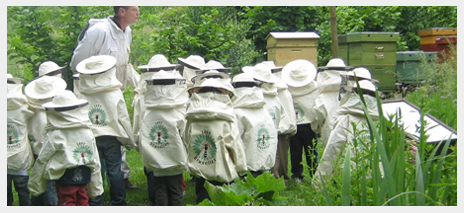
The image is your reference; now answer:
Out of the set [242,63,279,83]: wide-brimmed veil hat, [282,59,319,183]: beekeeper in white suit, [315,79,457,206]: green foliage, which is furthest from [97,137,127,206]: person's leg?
[315,79,457,206]: green foliage

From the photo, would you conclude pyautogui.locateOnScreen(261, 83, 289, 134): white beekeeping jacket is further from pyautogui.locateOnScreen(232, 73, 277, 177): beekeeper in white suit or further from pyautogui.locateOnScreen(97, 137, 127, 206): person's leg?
pyautogui.locateOnScreen(97, 137, 127, 206): person's leg

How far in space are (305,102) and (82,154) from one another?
3173 mm

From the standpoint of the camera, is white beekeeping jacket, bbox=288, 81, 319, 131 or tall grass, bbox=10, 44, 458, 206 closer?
tall grass, bbox=10, 44, 458, 206

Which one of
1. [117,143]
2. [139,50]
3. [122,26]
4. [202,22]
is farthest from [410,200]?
[139,50]

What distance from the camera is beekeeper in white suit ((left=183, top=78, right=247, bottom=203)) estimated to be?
6023 mm

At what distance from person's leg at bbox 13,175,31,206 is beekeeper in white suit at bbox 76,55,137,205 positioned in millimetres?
706

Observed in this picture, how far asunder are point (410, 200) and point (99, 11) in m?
8.20

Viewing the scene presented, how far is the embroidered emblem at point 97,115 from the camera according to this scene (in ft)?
A: 21.4

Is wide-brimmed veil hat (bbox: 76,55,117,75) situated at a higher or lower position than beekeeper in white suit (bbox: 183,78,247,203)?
higher

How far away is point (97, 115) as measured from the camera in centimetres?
652

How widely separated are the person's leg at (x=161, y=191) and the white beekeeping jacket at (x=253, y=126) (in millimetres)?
890

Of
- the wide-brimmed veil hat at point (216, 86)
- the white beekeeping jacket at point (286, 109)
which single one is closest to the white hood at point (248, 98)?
the wide-brimmed veil hat at point (216, 86)

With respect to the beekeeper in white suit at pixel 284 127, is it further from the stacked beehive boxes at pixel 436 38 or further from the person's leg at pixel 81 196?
the stacked beehive boxes at pixel 436 38

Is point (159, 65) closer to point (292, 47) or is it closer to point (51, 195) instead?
point (51, 195)
